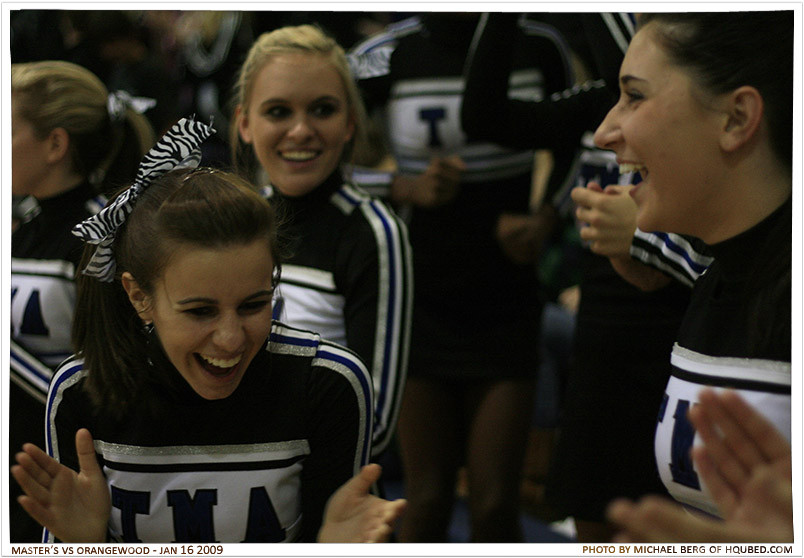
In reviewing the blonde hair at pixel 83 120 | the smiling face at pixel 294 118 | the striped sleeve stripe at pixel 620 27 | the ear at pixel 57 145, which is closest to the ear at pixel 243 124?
the smiling face at pixel 294 118

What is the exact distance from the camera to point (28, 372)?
1.22 metres

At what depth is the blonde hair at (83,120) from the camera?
1.19 meters

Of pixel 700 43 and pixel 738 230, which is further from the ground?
pixel 700 43

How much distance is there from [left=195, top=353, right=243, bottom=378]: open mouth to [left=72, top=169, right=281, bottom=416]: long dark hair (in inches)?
3.0

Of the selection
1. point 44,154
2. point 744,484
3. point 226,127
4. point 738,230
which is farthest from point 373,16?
point 744,484

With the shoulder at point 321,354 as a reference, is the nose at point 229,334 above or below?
above

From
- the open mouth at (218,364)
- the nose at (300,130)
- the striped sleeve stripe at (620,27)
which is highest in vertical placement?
the striped sleeve stripe at (620,27)

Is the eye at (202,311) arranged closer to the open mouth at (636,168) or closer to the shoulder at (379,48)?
the open mouth at (636,168)

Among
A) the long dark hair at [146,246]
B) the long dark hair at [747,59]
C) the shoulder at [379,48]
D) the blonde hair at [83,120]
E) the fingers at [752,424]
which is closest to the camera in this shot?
the fingers at [752,424]

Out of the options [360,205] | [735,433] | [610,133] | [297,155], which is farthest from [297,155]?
[735,433]

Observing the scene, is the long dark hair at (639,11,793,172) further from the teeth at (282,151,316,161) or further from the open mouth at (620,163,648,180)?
the teeth at (282,151,316,161)

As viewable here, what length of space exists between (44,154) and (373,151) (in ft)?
2.30

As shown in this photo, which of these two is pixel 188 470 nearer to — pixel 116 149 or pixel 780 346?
pixel 116 149

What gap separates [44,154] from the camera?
4.02 ft
